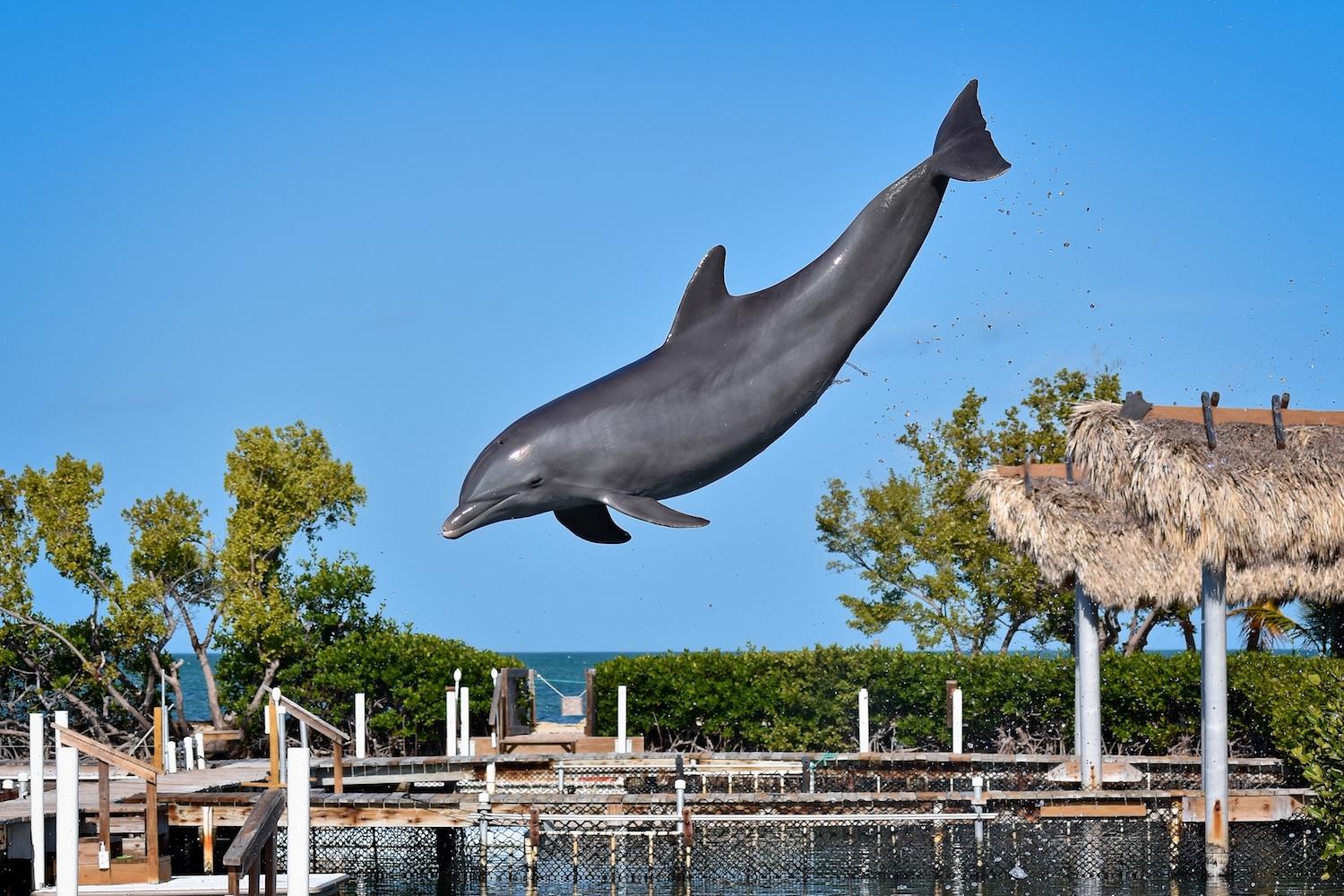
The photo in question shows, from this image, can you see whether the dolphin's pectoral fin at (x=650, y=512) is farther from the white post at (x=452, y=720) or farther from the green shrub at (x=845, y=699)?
the green shrub at (x=845, y=699)

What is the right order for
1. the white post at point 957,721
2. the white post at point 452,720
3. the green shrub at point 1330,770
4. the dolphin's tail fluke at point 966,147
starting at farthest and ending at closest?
the white post at point 452,720, the white post at point 957,721, the green shrub at point 1330,770, the dolphin's tail fluke at point 966,147

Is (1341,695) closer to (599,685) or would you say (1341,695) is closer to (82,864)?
(82,864)

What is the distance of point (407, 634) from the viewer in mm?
23312

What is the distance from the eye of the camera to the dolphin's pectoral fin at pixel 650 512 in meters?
4.28

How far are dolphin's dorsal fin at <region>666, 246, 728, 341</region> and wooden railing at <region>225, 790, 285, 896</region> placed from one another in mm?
6471

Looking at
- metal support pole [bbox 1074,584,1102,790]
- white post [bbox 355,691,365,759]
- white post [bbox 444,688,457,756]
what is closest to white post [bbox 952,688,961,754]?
metal support pole [bbox 1074,584,1102,790]

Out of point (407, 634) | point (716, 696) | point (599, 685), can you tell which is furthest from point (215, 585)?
point (716, 696)

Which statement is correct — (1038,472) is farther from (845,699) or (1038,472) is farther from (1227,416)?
(845,699)

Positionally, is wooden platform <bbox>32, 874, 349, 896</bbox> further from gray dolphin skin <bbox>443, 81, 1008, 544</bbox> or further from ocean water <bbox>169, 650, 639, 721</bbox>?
ocean water <bbox>169, 650, 639, 721</bbox>

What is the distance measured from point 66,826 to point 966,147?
8752mm

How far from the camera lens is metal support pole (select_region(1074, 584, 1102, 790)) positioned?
57.0 feet

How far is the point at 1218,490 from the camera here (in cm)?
1528

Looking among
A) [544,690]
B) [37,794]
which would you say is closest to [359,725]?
[37,794]

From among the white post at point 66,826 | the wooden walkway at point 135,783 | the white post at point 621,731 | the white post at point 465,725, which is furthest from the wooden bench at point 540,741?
the white post at point 66,826
